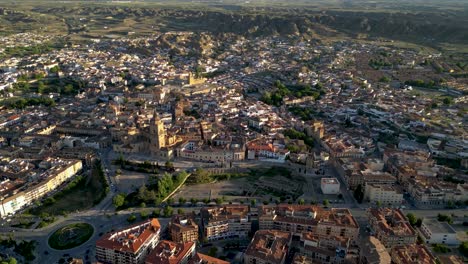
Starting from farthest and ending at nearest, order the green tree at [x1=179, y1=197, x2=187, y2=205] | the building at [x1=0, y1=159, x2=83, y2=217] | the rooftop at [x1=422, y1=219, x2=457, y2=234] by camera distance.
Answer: the green tree at [x1=179, y1=197, x2=187, y2=205]
the building at [x1=0, y1=159, x2=83, y2=217]
the rooftop at [x1=422, y1=219, x2=457, y2=234]

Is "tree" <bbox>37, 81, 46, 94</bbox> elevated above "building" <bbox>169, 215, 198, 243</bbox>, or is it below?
below

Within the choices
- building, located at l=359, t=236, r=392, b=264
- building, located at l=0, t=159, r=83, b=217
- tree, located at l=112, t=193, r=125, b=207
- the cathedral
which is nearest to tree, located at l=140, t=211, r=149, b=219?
tree, located at l=112, t=193, r=125, b=207

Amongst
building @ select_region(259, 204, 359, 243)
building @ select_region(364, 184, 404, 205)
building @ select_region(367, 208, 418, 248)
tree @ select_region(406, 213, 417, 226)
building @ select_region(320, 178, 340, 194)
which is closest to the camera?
building @ select_region(367, 208, 418, 248)

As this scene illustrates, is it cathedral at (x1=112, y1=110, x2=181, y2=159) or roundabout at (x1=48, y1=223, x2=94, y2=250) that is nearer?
roundabout at (x1=48, y1=223, x2=94, y2=250)

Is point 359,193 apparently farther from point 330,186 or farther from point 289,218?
point 289,218

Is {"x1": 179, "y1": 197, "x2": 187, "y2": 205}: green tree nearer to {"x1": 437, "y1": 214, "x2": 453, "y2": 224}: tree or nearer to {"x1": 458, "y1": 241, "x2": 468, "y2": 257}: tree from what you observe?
{"x1": 437, "y1": 214, "x2": 453, "y2": 224}: tree

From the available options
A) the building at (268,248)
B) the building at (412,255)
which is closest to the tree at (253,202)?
the building at (268,248)
